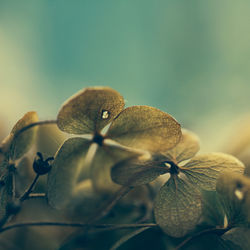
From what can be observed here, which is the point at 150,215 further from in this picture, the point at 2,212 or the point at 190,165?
the point at 2,212

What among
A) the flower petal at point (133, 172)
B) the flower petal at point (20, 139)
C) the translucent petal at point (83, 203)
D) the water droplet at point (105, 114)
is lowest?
the translucent petal at point (83, 203)

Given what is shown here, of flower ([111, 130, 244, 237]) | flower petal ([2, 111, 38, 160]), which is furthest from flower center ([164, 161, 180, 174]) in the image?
flower petal ([2, 111, 38, 160])

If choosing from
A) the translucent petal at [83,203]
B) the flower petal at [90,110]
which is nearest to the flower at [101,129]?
the flower petal at [90,110]

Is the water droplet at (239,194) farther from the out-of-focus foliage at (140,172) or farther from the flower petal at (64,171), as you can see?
the flower petal at (64,171)

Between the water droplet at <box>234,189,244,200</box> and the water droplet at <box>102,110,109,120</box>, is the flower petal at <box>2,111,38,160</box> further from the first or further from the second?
the water droplet at <box>234,189,244,200</box>

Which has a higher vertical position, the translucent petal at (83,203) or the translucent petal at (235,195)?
the translucent petal at (235,195)

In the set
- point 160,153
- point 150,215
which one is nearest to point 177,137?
point 160,153

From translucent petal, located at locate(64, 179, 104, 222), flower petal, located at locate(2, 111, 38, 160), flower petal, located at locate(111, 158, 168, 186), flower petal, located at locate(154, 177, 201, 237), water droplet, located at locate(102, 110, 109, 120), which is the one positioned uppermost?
water droplet, located at locate(102, 110, 109, 120)
